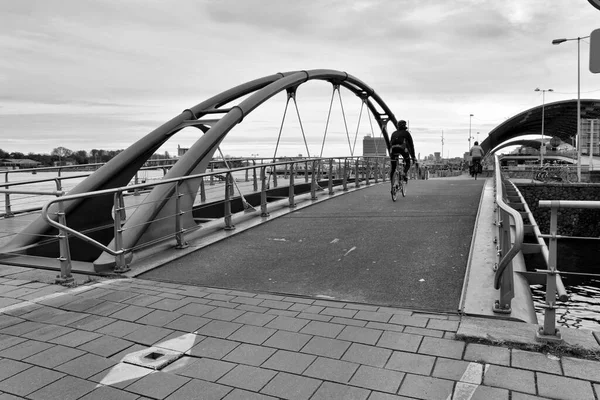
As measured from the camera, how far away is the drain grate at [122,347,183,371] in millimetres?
3463

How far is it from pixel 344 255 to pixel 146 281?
275 centimetres

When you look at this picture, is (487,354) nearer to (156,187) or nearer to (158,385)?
(158,385)

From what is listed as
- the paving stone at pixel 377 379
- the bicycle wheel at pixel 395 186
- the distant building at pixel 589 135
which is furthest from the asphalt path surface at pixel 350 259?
the distant building at pixel 589 135

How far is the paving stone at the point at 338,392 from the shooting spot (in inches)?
116

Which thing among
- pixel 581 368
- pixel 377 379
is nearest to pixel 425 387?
pixel 377 379

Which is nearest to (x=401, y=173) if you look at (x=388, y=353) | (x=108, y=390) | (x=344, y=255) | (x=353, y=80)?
(x=344, y=255)

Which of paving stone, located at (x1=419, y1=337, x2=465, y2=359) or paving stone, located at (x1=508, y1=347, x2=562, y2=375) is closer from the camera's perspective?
paving stone, located at (x1=508, y1=347, x2=562, y2=375)

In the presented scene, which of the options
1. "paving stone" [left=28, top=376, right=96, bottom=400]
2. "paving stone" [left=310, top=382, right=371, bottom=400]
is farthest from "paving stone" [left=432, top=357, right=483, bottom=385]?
"paving stone" [left=28, top=376, right=96, bottom=400]

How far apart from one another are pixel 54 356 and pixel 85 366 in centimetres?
Result: 37

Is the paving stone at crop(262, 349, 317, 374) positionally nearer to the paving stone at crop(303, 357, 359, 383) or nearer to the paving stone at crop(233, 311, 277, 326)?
the paving stone at crop(303, 357, 359, 383)

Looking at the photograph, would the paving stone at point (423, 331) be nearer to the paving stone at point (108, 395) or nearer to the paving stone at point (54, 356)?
the paving stone at point (108, 395)

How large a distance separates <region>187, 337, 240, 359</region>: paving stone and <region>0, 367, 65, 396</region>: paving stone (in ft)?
3.16

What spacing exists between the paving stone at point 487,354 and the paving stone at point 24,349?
3345mm

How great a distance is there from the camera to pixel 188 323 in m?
4.26
